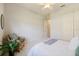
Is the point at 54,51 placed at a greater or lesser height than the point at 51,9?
lesser

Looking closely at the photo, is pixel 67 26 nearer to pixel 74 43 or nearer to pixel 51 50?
pixel 74 43

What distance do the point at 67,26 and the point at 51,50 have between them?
13.8 inches

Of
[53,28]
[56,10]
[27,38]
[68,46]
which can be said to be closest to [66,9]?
[56,10]

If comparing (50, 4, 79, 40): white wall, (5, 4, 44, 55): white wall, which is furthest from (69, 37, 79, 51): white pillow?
(5, 4, 44, 55): white wall

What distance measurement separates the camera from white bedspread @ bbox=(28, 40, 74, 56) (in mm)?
2096

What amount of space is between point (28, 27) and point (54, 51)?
0.43 metres

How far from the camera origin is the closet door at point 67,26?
211cm

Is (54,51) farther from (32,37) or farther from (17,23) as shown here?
(17,23)

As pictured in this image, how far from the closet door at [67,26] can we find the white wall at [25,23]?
267 mm

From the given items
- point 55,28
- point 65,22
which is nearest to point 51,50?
point 55,28

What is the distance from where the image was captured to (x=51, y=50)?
210 centimetres

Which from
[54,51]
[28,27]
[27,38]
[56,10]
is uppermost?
[56,10]

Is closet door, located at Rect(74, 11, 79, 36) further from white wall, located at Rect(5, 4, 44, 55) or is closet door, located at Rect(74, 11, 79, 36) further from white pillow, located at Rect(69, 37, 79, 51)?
white wall, located at Rect(5, 4, 44, 55)

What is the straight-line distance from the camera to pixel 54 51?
2.10 metres
